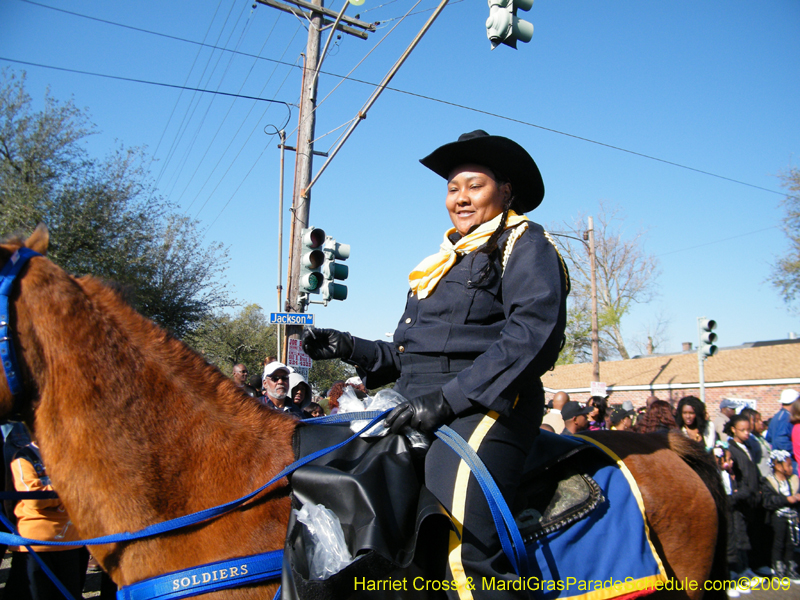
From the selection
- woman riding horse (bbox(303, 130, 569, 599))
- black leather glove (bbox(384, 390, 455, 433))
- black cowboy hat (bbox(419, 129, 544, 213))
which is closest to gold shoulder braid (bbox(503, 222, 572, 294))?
woman riding horse (bbox(303, 130, 569, 599))

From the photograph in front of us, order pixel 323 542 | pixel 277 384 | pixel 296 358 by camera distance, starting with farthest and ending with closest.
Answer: pixel 296 358
pixel 277 384
pixel 323 542

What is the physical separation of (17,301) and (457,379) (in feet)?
5.64

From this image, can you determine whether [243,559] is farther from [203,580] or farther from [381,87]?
[381,87]

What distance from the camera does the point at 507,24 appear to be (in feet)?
18.0

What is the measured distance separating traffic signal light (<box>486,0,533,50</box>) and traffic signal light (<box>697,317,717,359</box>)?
8878 mm

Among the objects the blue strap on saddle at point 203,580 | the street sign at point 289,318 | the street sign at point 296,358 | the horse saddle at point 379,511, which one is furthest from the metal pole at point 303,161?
the blue strap on saddle at point 203,580

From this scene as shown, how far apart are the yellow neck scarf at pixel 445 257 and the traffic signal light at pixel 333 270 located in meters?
5.97

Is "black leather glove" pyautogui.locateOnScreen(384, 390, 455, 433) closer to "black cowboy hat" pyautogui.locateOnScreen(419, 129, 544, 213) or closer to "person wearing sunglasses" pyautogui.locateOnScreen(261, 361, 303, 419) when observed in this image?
"black cowboy hat" pyautogui.locateOnScreen(419, 129, 544, 213)

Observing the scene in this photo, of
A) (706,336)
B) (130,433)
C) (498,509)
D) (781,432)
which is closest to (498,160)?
(498,509)

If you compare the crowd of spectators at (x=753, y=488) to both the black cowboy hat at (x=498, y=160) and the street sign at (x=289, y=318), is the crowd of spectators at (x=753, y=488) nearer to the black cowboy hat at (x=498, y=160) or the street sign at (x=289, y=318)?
the street sign at (x=289, y=318)

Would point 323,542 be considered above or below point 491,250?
below

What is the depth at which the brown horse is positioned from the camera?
2031mm

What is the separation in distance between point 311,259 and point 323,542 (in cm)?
707

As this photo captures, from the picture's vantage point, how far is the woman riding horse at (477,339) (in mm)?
2143
